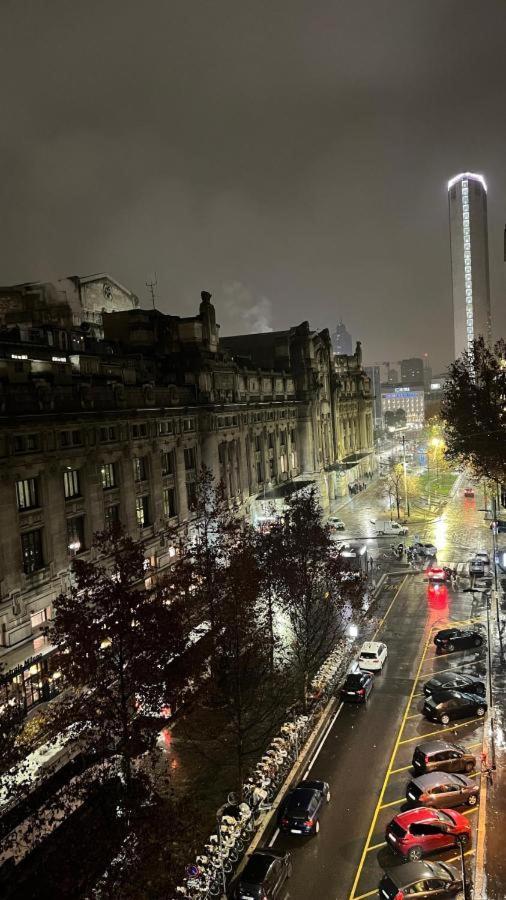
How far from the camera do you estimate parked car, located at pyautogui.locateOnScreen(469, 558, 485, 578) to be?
57750 mm

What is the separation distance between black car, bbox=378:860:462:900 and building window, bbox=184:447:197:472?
122 feet

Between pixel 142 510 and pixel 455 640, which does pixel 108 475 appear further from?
pixel 455 640

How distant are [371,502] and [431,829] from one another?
263ft

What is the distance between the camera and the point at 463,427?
204 ft

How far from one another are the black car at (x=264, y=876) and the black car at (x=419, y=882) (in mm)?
3430

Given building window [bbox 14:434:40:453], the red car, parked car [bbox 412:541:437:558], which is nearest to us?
the red car

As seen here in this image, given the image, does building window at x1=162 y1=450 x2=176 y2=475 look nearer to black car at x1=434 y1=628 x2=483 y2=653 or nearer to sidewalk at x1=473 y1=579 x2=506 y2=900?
black car at x1=434 y1=628 x2=483 y2=653

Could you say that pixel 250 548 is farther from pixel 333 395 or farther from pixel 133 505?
pixel 333 395

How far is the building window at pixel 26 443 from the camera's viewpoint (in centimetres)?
3347

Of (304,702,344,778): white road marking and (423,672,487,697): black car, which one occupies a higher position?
(423,672,487,697): black car

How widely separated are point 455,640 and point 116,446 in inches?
1045

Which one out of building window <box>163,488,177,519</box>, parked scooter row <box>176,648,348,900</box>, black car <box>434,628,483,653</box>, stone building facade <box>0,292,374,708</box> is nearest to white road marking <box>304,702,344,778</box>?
parked scooter row <box>176,648,348,900</box>

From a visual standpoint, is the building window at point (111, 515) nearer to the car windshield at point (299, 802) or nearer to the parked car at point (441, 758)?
the car windshield at point (299, 802)

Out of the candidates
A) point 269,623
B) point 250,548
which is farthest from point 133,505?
point 269,623
